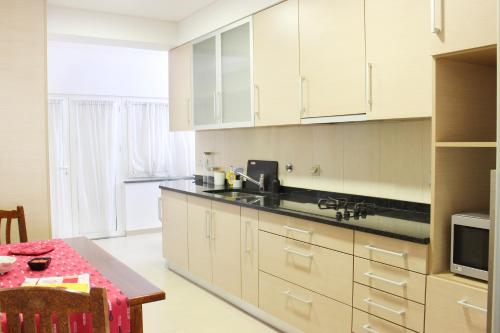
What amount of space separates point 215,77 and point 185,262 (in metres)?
1.74

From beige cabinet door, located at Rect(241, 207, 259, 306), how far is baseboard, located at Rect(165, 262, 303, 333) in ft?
0.29

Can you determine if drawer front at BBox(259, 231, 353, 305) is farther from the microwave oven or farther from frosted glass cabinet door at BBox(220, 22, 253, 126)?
frosted glass cabinet door at BBox(220, 22, 253, 126)

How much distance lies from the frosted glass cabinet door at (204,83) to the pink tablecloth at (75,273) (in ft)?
6.70

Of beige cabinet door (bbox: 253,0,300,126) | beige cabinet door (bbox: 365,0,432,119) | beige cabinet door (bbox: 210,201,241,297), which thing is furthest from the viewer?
beige cabinet door (bbox: 210,201,241,297)

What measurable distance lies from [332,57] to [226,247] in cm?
167

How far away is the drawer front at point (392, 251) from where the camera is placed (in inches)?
82.2

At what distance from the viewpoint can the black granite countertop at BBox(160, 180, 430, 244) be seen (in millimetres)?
2215

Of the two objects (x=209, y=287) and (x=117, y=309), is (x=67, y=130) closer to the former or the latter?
(x=209, y=287)

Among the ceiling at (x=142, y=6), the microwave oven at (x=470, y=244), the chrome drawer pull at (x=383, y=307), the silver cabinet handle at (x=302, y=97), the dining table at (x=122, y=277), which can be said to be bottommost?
the chrome drawer pull at (x=383, y=307)

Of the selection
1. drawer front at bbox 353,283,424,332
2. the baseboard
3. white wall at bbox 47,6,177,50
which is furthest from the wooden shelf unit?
white wall at bbox 47,6,177,50

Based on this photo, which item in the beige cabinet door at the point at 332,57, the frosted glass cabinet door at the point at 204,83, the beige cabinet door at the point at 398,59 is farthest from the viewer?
the frosted glass cabinet door at the point at 204,83

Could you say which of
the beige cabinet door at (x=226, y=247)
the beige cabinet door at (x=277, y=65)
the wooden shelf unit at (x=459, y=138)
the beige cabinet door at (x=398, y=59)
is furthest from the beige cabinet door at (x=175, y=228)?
the wooden shelf unit at (x=459, y=138)

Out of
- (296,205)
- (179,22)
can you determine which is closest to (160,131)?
(179,22)

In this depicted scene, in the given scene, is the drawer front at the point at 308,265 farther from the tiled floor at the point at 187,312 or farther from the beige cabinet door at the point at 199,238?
the beige cabinet door at the point at 199,238
